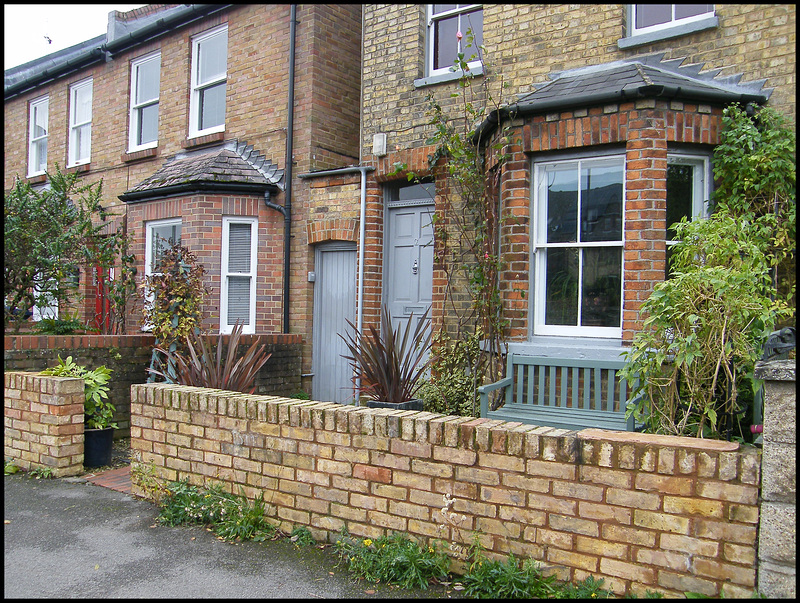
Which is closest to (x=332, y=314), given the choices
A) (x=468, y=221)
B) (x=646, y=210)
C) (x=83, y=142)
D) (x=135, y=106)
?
(x=468, y=221)

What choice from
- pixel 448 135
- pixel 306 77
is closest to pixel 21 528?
pixel 448 135

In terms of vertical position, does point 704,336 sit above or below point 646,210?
below

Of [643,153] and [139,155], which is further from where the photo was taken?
[139,155]

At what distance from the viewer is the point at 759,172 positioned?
5.68 m

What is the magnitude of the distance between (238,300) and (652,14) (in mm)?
6630

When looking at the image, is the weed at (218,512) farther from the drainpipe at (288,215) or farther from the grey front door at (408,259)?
the drainpipe at (288,215)

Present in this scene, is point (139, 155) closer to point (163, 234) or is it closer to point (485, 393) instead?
point (163, 234)

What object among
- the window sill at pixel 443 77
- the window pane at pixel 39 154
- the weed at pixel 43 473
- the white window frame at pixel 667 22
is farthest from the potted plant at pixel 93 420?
the window pane at pixel 39 154

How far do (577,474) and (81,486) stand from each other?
4.39 metres

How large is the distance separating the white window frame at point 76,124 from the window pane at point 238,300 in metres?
5.94

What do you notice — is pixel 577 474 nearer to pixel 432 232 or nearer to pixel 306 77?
pixel 432 232

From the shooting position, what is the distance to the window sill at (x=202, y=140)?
418 inches

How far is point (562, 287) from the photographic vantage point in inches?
252

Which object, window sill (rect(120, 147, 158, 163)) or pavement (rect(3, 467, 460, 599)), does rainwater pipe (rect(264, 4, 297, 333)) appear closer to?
window sill (rect(120, 147, 158, 163))
